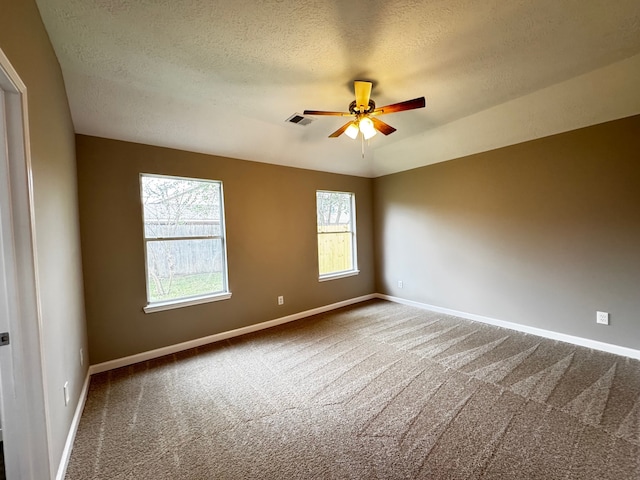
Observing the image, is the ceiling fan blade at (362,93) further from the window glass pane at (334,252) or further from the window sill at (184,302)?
the window sill at (184,302)

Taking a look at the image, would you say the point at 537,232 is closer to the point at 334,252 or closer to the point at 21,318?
the point at 334,252

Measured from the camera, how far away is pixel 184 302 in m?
3.13

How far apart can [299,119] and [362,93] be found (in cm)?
106

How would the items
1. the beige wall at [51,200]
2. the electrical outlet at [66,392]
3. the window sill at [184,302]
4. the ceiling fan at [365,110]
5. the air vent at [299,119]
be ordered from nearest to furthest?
1. the beige wall at [51,200]
2. the electrical outlet at [66,392]
3. the ceiling fan at [365,110]
4. the window sill at [184,302]
5. the air vent at [299,119]

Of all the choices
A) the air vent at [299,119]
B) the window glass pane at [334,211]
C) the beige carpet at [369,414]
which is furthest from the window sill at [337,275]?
the air vent at [299,119]

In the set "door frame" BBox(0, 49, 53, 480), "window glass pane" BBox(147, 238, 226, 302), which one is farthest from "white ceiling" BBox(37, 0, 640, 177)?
"window glass pane" BBox(147, 238, 226, 302)

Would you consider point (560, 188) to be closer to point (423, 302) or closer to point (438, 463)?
point (423, 302)

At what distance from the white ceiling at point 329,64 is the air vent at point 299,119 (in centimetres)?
6

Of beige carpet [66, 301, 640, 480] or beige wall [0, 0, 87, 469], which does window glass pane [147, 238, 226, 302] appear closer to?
beige carpet [66, 301, 640, 480]

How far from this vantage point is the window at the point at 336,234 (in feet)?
14.9

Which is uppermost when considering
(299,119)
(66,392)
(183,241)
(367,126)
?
(299,119)

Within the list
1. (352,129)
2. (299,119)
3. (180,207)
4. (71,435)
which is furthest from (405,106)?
(71,435)

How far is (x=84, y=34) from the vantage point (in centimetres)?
177

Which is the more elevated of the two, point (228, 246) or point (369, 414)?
point (228, 246)
